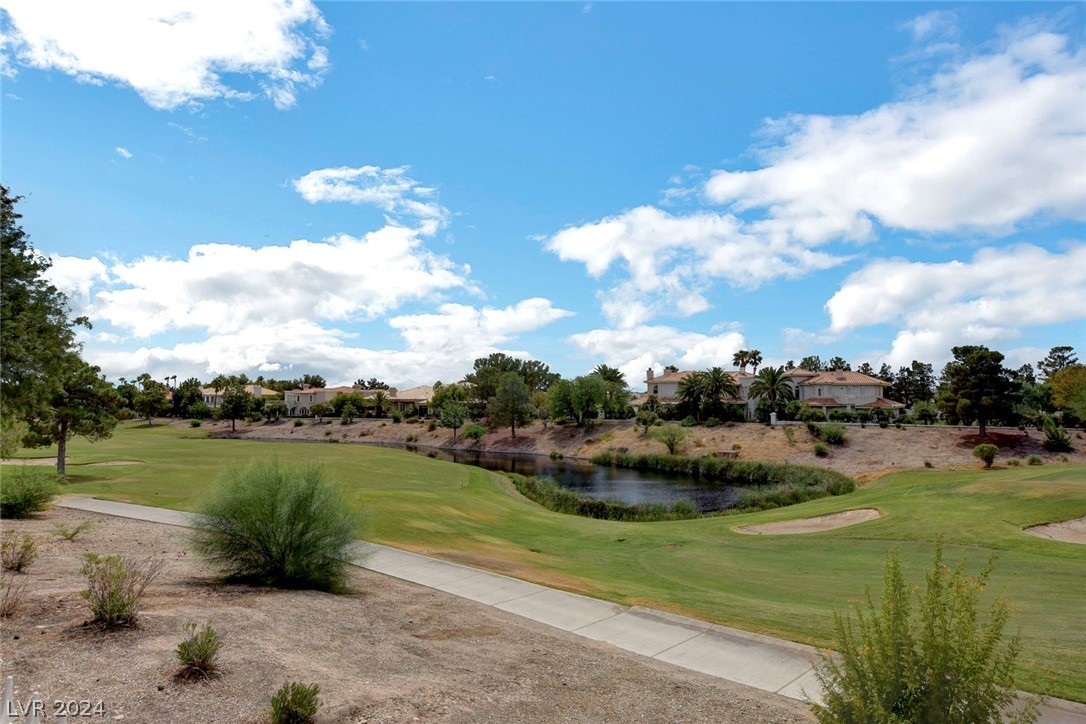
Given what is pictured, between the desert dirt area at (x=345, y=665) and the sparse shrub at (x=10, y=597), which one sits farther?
the sparse shrub at (x=10, y=597)

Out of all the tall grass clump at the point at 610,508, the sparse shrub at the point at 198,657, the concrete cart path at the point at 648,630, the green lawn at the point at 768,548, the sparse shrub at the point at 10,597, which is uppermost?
the sparse shrub at the point at 10,597

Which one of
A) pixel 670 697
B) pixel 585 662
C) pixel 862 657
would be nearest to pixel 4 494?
pixel 585 662

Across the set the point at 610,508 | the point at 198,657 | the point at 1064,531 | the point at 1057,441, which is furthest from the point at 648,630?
the point at 1057,441

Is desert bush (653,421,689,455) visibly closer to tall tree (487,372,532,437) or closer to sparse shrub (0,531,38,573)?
tall tree (487,372,532,437)

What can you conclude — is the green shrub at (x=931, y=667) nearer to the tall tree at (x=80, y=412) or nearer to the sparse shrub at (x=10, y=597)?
the sparse shrub at (x=10, y=597)

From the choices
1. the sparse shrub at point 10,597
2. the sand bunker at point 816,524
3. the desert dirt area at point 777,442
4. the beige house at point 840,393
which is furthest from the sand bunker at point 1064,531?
the beige house at point 840,393

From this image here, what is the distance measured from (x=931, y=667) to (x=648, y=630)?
6119 mm

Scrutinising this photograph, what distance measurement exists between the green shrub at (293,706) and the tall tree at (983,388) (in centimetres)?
6757

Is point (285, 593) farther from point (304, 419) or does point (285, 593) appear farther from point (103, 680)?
point (304, 419)

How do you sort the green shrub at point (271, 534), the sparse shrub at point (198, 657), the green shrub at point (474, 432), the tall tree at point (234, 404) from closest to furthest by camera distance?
the sparse shrub at point (198, 657) → the green shrub at point (271, 534) → the green shrub at point (474, 432) → the tall tree at point (234, 404)

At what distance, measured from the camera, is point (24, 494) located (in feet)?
52.4

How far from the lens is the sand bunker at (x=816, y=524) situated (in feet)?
81.7

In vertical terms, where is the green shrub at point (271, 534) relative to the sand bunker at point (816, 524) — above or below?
above

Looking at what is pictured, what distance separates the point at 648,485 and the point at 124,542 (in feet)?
142
